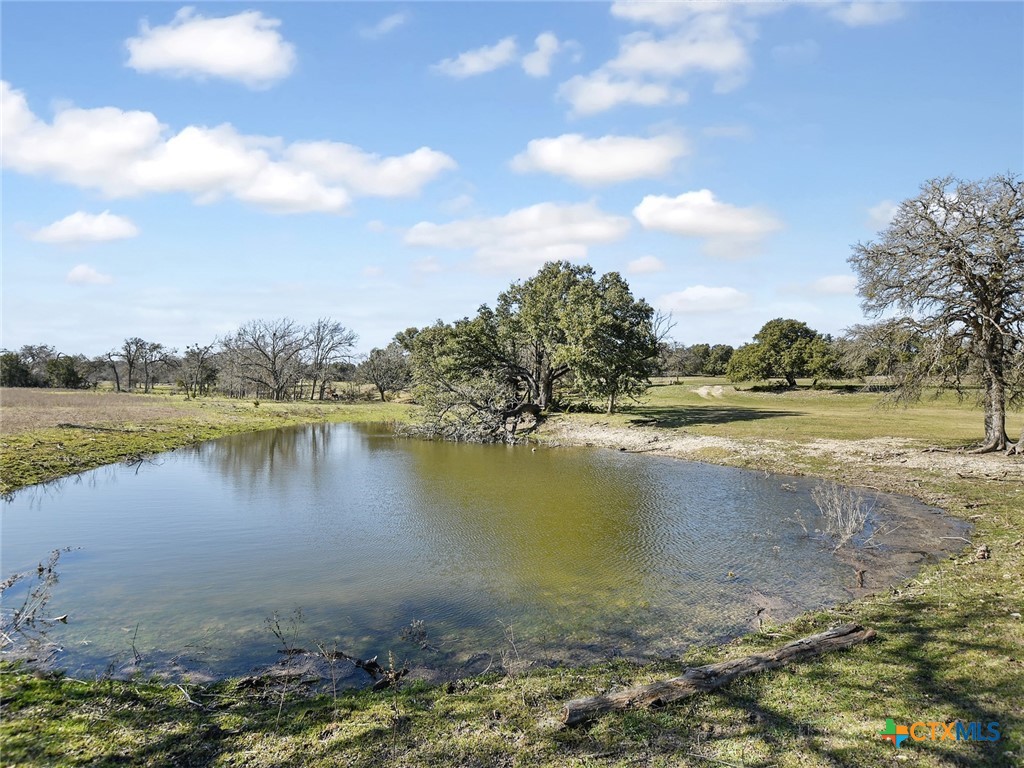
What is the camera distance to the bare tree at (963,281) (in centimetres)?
2177

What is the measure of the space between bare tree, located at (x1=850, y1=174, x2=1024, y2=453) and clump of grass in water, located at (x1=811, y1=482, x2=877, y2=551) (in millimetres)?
8808

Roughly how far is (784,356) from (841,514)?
56628mm

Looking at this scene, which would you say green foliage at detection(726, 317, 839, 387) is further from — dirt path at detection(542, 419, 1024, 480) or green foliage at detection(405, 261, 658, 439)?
dirt path at detection(542, 419, 1024, 480)

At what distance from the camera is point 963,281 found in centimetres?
2280

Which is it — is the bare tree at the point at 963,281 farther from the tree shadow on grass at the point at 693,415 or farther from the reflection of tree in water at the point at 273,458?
the reflection of tree in water at the point at 273,458

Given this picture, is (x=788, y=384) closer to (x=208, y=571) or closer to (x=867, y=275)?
(x=867, y=275)

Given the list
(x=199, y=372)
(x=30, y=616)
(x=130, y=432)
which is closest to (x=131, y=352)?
(x=199, y=372)

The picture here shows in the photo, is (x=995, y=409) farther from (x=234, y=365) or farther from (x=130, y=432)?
(x=234, y=365)

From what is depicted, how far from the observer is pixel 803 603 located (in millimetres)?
10422

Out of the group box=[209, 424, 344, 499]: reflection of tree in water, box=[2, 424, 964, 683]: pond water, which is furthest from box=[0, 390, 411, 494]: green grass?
box=[209, 424, 344, 499]: reflection of tree in water

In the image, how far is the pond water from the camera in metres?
9.02

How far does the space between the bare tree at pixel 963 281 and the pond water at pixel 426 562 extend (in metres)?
9.32

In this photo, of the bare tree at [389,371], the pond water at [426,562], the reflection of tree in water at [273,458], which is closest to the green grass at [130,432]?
the pond water at [426,562]

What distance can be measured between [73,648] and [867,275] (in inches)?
1149
